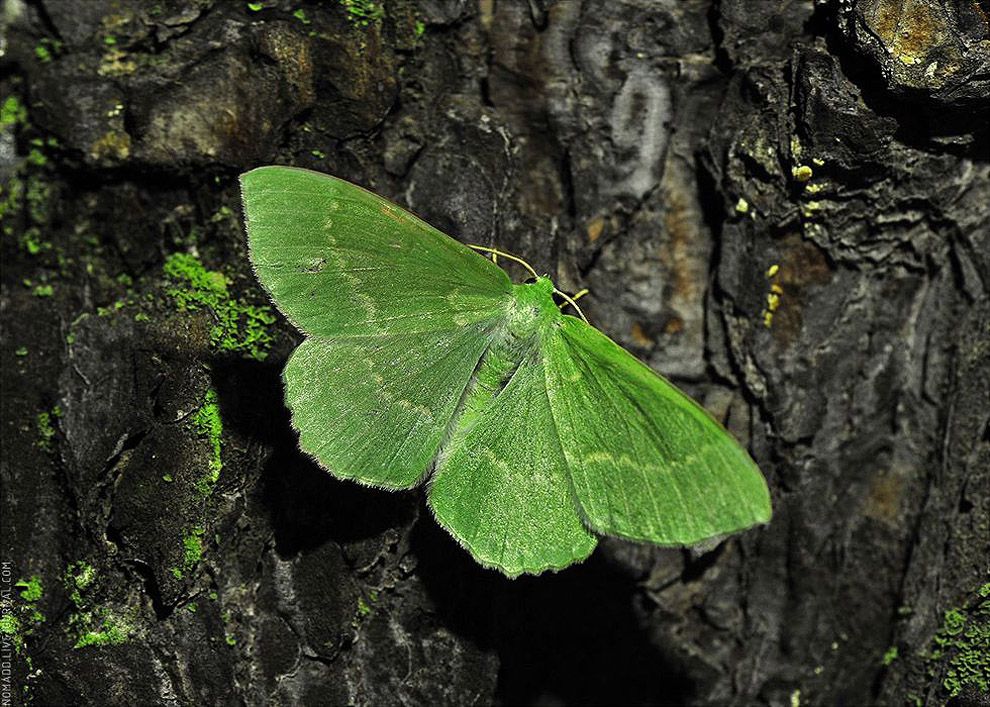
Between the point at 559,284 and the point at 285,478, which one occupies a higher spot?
the point at 559,284

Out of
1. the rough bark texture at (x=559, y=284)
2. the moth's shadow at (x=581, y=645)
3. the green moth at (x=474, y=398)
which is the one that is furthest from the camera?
the moth's shadow at (x=581, y=645)

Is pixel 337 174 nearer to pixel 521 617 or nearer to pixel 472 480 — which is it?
pixel 472 480

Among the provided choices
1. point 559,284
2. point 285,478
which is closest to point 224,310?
point 285,478

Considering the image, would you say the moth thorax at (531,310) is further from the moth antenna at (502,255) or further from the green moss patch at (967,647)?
the green moss patch at (967,647)

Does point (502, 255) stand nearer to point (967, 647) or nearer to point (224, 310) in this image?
point (224, 310)

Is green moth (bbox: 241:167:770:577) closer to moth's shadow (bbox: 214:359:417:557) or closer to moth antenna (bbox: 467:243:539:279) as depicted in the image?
moth antenna (bbox: 467:243:539:279)

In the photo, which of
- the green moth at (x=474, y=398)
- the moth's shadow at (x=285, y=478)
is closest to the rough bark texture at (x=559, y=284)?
the moth's shadow at (x=285, y=478)

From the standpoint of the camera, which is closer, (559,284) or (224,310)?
(224,310)
